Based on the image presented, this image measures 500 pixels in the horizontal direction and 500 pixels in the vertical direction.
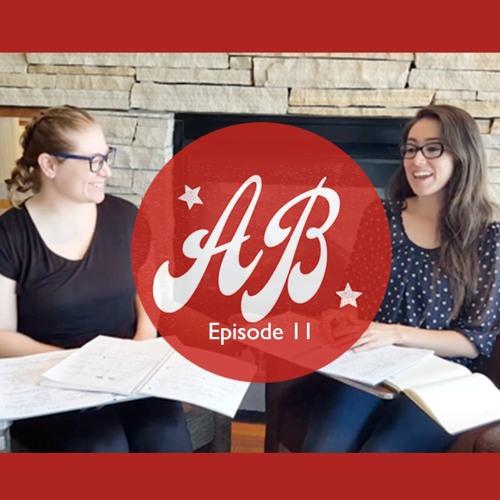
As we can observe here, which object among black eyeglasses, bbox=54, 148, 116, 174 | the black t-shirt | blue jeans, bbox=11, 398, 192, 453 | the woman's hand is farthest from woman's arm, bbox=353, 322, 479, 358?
black eyeglasses, bbox=54, 148, 116, 174

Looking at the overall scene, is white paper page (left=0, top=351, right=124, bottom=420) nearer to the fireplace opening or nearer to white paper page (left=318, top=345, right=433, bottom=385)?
white paper page (left=318, top=345, right=433, bottom=385)

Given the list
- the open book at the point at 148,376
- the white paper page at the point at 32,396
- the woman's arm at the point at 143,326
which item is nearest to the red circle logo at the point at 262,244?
the woman's arm at the point at 143,326

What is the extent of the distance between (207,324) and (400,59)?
622 millimetres

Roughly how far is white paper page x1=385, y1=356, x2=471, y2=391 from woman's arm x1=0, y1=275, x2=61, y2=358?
1.91ft

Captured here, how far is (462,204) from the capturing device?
1002 mm

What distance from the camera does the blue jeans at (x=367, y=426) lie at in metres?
0.87

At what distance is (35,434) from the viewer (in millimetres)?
863

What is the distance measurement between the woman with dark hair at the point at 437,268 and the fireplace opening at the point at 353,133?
46mm

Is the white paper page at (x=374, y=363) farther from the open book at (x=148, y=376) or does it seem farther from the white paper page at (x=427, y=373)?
the open book at (x=148, y=376)

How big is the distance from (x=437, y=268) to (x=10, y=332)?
2.49 ft

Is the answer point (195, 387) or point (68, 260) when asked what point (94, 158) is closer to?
point (68, 260)

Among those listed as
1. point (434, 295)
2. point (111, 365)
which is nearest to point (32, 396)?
point (111, 365)

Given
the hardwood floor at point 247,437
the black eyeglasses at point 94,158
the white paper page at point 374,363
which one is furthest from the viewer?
the hardwood floor at point 247,437

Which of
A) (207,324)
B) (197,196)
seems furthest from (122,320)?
(197,196)
